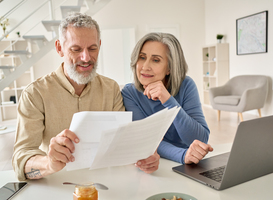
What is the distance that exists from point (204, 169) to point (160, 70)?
27.3 inches

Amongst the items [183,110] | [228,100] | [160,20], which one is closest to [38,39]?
[228,100]

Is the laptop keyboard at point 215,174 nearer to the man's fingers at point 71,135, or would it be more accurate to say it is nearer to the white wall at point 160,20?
the man's fingers at point 71,135

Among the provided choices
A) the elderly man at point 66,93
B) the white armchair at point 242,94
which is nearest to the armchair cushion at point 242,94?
the white armchair at point 242,94

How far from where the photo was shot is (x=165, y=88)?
1491 millimetres

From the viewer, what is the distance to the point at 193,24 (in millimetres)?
7980

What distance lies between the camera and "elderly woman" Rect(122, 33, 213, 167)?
147 centimetres

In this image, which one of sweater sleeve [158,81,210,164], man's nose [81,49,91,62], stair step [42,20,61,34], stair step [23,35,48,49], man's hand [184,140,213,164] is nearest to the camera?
man's hand [184,140,213,164]

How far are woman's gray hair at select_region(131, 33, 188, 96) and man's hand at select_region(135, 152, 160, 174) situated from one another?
0.66 meters

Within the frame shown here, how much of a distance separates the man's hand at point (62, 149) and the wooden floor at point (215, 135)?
2.65 metres

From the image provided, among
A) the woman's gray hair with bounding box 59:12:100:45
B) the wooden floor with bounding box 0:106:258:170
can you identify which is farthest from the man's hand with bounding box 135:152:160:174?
the wooden floor with bounding box 0:106:258:170

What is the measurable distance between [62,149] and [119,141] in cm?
19

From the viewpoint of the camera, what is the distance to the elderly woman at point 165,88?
147 cm

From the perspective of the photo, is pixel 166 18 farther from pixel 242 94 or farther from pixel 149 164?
pixel 149 164

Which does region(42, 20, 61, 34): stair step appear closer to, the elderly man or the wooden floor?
the wooden floor
